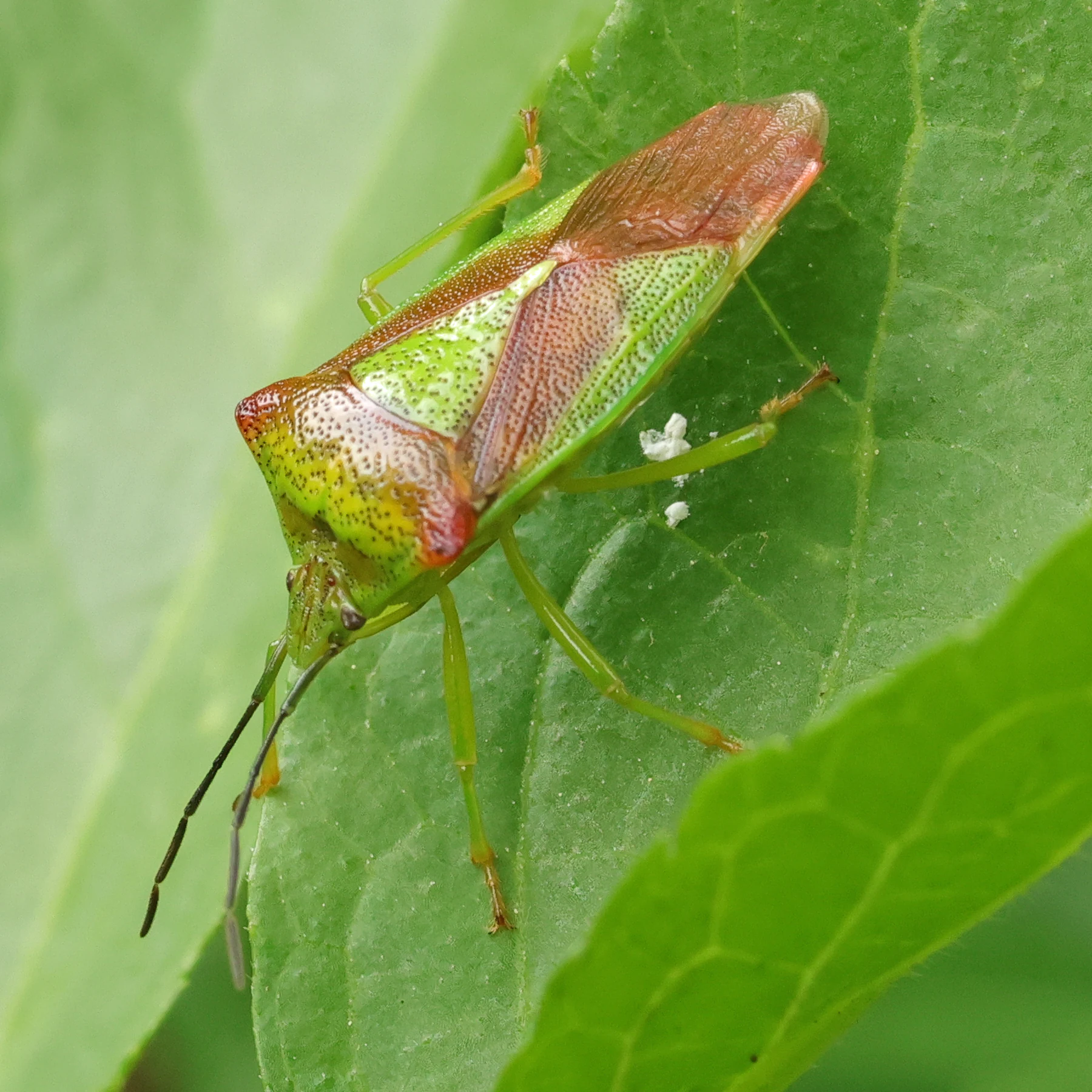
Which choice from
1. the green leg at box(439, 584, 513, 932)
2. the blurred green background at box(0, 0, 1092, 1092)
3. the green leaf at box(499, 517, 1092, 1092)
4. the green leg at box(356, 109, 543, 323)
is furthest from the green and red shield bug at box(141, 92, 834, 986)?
the green leaf at box(499, 517, 1092, 1092)

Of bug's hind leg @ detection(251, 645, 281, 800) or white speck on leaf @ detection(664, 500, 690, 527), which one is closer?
white speck on leaf @ detection(664, 500, 690, 527)

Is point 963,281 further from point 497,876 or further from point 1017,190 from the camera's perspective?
point 497,876

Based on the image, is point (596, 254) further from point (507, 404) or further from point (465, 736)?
point (465, 736)

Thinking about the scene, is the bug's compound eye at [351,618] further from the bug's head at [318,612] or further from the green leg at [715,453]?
the green leg at [715,453]

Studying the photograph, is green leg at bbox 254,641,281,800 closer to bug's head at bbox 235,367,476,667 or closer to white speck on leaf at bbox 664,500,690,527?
bug's head at bbox 235,367,476,667

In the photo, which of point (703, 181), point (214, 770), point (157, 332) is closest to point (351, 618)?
point (214, 770)

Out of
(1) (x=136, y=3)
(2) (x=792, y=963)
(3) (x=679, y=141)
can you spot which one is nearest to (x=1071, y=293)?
(3) (x=679, y=141)
